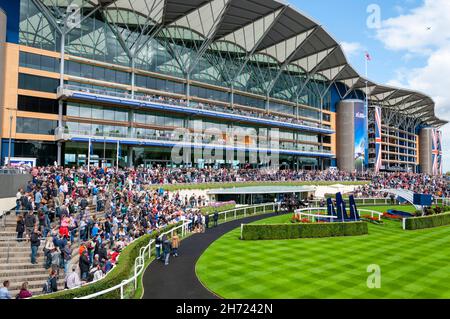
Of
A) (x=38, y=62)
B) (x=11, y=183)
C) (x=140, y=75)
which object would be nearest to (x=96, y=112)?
(x=38, y=62)

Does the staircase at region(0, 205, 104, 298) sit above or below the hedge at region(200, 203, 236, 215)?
below

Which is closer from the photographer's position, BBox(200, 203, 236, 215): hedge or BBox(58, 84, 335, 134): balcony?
BBox(200, 203, 236, 215): hedge

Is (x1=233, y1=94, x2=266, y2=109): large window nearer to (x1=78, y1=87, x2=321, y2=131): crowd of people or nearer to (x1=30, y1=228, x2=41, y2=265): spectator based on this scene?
(x1=78, y1=87, x2=321, y2=131): crowd of people

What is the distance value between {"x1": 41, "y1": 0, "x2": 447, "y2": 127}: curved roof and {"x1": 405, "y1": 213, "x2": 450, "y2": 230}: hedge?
1273 inches

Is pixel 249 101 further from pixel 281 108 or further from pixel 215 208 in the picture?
pixel 215 208

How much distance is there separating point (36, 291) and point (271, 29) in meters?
48.6

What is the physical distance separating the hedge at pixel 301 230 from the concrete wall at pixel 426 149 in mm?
117957

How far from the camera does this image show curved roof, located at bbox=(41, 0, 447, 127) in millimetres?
44219

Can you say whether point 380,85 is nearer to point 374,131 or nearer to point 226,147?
point 374,131

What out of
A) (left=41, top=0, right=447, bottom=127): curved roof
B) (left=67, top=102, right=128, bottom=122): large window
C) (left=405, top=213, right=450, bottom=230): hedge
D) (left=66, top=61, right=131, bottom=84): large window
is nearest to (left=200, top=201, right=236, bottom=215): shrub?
(left=405, top=213, right=450, bottom=230): hedge

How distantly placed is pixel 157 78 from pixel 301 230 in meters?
35.4

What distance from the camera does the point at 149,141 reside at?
4534 centimetres
